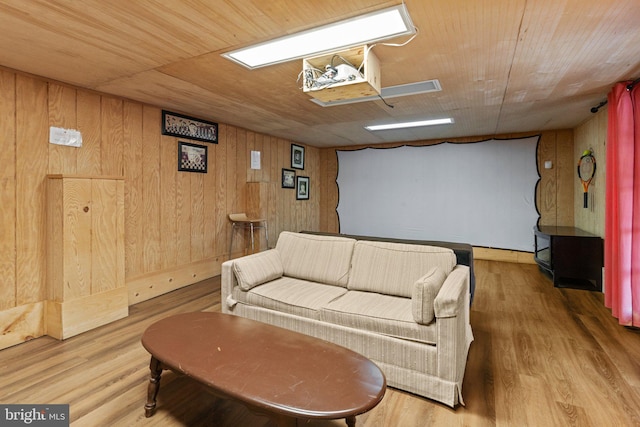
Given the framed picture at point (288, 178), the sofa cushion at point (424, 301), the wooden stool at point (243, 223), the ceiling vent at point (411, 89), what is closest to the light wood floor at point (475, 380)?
the sofa cushion at point (424, 301)

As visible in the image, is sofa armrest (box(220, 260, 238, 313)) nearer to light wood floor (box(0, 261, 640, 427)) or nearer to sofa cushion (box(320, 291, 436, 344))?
light wood floor (box(0, 261, 640, 427))

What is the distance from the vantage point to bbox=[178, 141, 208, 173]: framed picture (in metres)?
4.18

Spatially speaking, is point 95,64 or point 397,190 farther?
point 397,190

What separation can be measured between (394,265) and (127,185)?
299cm

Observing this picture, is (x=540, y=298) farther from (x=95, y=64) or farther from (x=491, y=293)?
(x=95, y=64)

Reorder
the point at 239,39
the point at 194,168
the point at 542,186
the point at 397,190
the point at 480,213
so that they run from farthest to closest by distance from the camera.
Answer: the point at 397,190
the point at 480,213
the point at 542,186
the point at 194,168
the point at 239,39

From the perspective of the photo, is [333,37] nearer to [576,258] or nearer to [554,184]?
[576,258]

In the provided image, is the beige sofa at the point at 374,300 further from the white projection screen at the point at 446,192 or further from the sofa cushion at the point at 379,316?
the white projection screen at the point at 446,192

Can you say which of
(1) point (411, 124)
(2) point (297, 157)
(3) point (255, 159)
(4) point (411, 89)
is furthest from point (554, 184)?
(3) point (255, 159)

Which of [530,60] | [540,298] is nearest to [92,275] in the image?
[530,60]

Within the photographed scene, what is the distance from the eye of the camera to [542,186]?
556 centimetres

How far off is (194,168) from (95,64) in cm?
190

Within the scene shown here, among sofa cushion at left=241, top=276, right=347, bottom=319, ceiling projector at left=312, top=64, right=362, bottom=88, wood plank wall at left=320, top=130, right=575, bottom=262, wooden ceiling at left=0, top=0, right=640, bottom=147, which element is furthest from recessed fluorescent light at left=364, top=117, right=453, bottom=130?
sofa cushion at left=241, top=276, right=347, bottom=319
